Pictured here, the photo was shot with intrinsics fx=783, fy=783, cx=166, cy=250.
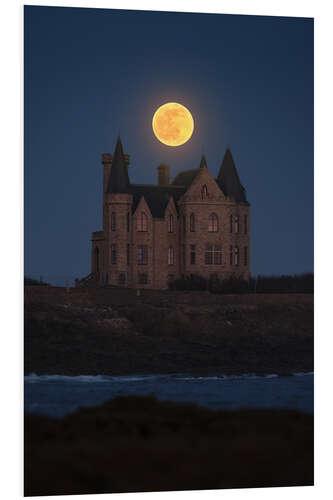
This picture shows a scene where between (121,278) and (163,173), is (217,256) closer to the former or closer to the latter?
(121,278)

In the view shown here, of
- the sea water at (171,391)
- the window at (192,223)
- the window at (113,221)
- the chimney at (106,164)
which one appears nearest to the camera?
the sea water at (171,391)

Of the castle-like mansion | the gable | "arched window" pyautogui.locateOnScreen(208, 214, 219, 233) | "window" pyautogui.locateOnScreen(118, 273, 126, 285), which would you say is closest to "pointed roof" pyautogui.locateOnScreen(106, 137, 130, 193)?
the castle-like mansion

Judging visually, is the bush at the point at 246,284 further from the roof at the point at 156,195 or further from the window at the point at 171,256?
the roof at the point at 156,195

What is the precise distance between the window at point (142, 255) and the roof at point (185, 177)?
1173mm

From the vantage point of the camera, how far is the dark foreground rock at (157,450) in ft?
28.6

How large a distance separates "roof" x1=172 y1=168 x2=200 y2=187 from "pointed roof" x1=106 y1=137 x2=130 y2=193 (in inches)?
31.0

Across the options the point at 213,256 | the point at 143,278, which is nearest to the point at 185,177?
the point at 213,256

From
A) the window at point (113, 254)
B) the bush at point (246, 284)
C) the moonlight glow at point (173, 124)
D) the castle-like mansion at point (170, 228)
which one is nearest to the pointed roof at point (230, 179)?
the castle-like mansion at point (170, 228)

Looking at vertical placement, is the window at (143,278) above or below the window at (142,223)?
below

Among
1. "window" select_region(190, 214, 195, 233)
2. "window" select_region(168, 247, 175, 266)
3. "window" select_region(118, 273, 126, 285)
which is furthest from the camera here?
"window" select_region(190, 214, 195, 233)

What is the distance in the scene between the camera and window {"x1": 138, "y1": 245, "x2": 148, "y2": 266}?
40.1 ft

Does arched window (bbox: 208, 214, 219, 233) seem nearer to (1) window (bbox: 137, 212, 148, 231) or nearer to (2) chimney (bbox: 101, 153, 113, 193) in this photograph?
(1) window (bbox: 137, 212, 148, 231)

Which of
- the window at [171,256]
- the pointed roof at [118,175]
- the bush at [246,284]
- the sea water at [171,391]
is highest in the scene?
the pointed roof at [118,175]
